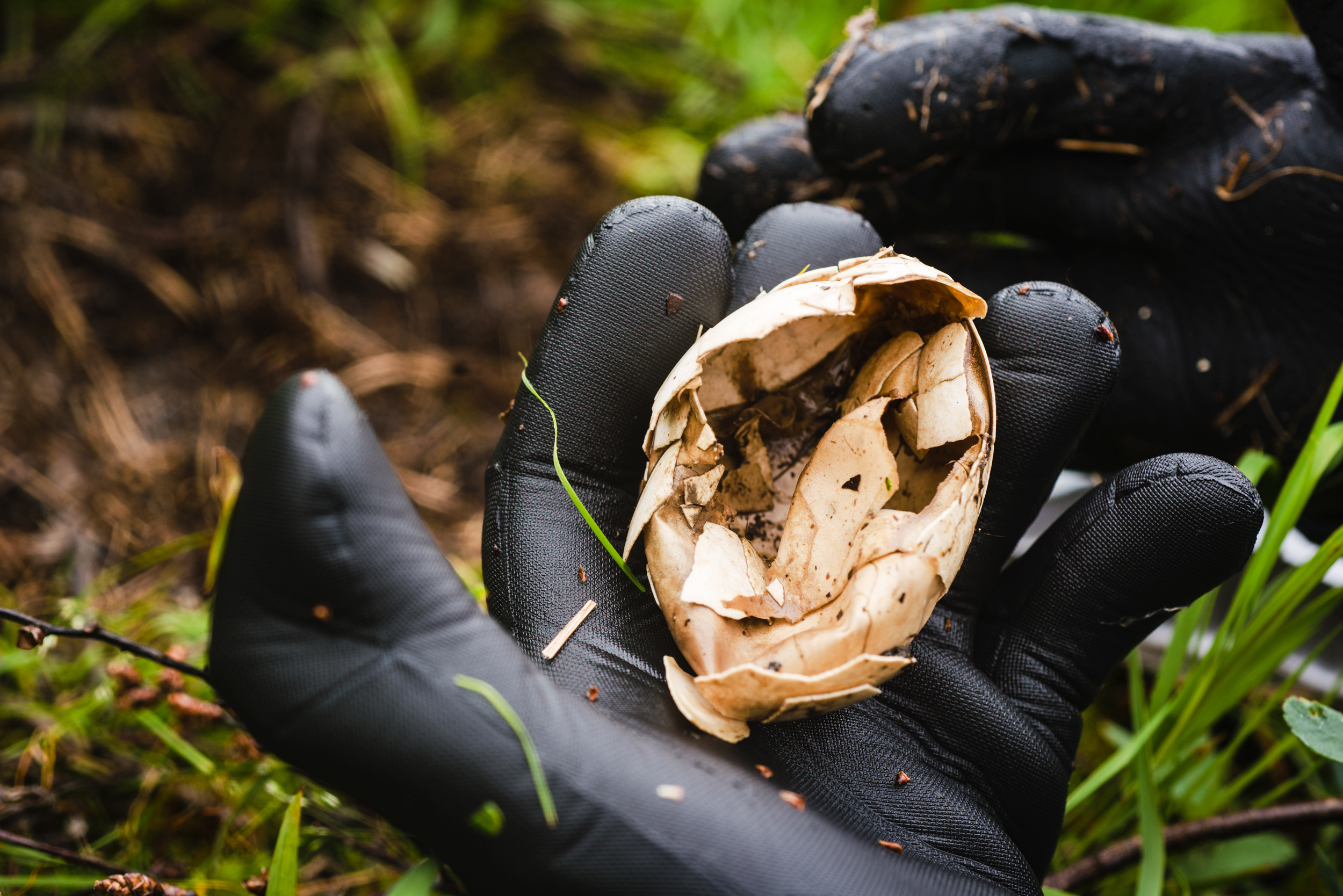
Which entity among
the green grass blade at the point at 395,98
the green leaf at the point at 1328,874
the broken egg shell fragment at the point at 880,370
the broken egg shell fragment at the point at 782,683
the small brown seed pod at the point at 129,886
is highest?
the green grass blade at the point at 395,98

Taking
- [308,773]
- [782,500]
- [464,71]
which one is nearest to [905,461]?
[782,500]

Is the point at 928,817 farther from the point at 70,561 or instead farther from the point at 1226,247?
the point at 70,561

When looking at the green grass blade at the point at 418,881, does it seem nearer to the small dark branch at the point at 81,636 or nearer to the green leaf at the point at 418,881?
the green leaf at the point at 418,881

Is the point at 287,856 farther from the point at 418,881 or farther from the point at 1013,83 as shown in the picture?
the point at 1013,83

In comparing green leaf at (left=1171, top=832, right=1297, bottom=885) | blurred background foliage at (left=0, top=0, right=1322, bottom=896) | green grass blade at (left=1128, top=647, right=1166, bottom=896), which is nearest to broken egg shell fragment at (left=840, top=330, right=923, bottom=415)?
green grass blade at (left=1128, top=647, right=1166, bottom=896)

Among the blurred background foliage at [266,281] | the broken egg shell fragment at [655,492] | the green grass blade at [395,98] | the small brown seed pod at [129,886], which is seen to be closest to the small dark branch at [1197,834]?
the blurred background foliage at [266,281]

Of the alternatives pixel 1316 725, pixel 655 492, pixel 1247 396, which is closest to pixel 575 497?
pixel 655 492

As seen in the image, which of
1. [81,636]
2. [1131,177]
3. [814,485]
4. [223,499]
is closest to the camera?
[81,636]
